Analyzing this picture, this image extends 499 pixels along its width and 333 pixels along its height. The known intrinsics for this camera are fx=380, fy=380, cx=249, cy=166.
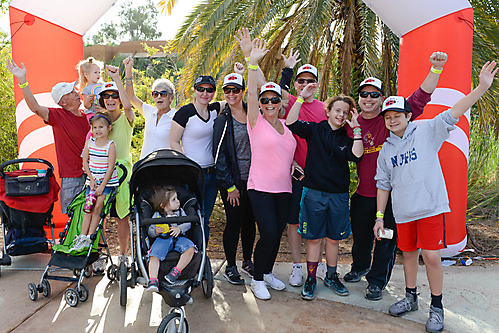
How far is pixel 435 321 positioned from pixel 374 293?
0.66 meters

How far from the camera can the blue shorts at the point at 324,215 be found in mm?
3693

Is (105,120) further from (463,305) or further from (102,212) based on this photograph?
(463,305)

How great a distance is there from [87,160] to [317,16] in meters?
4.60

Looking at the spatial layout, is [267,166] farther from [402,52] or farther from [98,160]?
[402,52]

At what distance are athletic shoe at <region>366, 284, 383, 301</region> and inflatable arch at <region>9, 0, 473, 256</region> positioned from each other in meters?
1.42

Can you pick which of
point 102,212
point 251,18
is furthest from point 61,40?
point 251,18

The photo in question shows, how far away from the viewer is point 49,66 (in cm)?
509

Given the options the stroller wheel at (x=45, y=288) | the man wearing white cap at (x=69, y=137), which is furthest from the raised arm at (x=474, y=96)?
the stroller wheel at (x=45, y=288)

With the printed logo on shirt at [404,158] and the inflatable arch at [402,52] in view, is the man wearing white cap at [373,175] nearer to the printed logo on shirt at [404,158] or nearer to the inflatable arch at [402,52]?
the printed logo on shirt at [404,158]

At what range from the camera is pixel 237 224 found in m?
3.96

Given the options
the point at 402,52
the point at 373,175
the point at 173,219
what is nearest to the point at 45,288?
the point at 173,219

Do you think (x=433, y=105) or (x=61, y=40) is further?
(x=61, y=40)

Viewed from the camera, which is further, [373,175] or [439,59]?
[373,175]

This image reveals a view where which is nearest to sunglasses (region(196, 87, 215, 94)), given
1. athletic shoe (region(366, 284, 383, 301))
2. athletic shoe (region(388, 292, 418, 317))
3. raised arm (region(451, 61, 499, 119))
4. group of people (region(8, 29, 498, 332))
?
group of people (region(8, 29, 498, 332))
